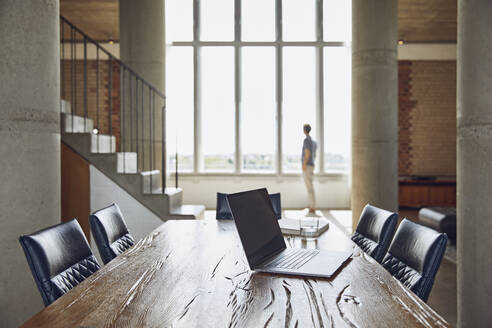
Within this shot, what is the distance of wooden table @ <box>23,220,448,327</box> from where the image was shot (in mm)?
973

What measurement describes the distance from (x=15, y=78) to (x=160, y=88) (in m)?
3.76

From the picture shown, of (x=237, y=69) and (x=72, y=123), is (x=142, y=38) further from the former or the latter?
(x=237, y=69)

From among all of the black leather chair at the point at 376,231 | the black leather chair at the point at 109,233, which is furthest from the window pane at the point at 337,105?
the black leather chair at the point at 109,233

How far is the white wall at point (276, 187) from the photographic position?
8.23 m

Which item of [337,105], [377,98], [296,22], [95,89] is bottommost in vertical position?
[377,98]

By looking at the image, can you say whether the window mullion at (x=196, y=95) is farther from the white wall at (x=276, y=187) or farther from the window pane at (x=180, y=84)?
the white wall at (x=276, y=187)

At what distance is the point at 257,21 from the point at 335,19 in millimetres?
1654

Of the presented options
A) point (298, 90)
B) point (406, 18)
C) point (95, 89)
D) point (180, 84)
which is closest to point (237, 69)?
point (180, 84)

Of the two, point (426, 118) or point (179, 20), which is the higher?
point (179, 20)

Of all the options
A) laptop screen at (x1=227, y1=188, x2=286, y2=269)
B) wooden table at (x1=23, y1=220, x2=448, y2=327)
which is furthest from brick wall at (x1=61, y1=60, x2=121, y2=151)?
wooden table at (x1=23, y1=220, x2=448, y2=327)

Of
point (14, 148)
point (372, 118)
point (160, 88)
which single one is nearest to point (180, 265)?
point (14, 148)

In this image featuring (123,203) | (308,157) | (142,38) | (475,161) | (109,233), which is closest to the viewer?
(109,233)

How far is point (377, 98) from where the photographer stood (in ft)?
16.9

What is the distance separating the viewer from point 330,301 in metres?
1.10
